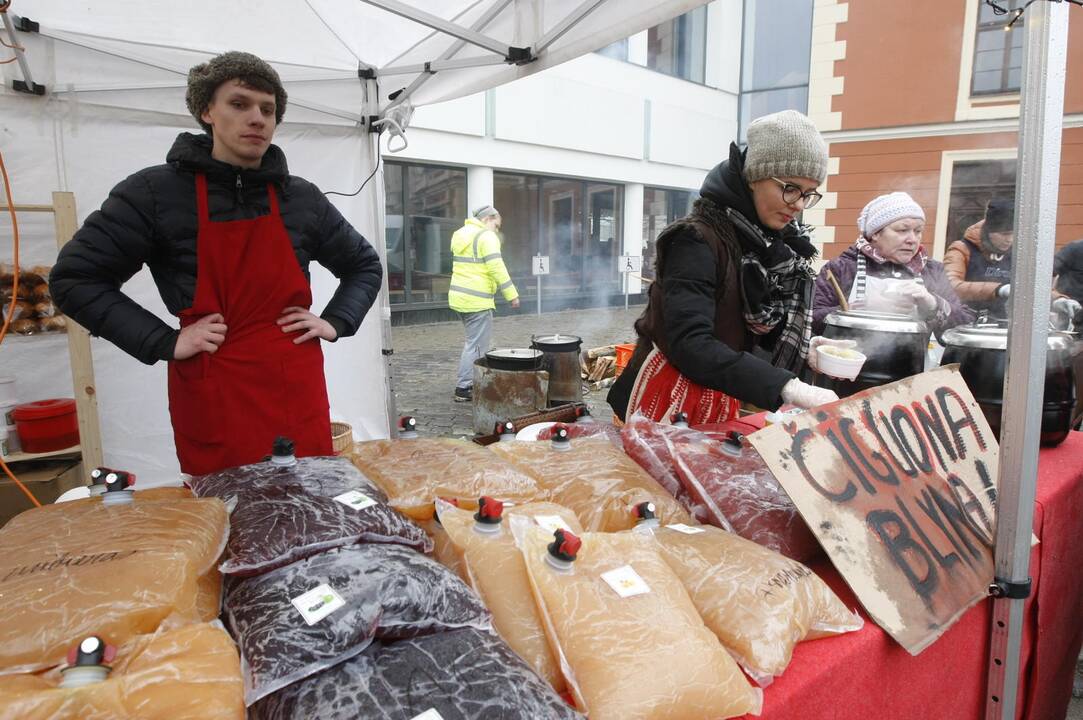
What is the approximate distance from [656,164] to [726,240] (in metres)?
14.5

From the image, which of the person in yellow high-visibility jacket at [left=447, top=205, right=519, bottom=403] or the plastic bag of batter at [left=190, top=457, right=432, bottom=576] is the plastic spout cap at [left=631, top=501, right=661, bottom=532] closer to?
the plastic bag of batter at [left=190, top=457, right=432, bottom=576]

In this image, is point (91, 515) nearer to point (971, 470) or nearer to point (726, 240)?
point (726, 240)

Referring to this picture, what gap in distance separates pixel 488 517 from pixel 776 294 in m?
1.50

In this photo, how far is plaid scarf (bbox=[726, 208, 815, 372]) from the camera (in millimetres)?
2035

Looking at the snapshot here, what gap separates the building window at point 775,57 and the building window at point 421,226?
7398mm

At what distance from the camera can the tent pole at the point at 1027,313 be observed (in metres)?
1.25

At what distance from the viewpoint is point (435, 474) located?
130 cm

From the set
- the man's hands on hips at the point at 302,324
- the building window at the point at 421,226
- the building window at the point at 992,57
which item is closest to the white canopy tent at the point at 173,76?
the man's hands on hips at the point at 302,324

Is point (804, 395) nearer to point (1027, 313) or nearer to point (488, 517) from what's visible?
point (1027, 313)

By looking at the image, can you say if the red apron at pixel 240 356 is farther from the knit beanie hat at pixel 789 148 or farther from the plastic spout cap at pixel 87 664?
the knit beanie hat at pixel 789 148

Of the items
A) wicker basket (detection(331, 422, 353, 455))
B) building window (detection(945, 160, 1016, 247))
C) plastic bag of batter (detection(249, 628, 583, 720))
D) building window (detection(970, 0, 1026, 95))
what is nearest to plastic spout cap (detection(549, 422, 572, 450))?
plastic bag of batter (detection(249, 628, 583, 720))

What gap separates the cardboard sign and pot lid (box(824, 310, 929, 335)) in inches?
12.2

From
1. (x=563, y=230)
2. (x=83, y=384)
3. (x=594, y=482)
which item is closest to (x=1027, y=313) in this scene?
(x=594, y=482)

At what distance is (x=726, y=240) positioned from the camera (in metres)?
1.99
